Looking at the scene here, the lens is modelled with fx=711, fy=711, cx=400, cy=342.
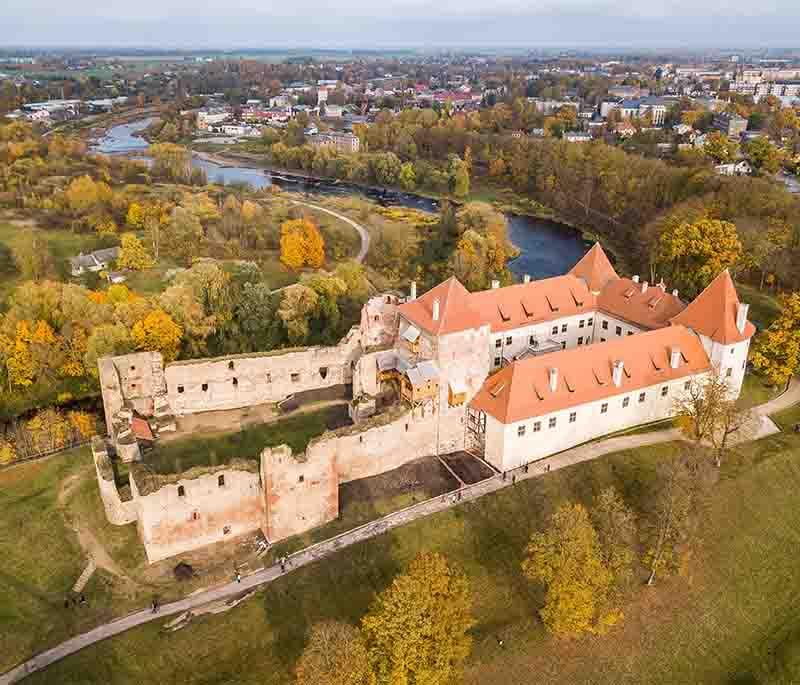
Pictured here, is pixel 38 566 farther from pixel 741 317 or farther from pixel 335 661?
pixel 741 317

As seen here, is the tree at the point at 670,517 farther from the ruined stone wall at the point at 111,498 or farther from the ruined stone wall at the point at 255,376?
the ruined stone wall at the point at 111,498

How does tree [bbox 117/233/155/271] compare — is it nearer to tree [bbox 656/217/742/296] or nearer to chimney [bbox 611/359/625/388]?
chimney [bbox 611/359/625/388]

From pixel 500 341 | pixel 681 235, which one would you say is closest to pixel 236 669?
pixel 500 341

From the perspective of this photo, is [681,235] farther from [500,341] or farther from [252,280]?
[252,280]

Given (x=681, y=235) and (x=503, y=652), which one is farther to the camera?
(x=681, y=235)

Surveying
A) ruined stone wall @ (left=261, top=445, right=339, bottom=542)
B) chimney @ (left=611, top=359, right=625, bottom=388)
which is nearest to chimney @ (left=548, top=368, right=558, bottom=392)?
chimney @ (left=611, top=359, right=625, bottom=388)
